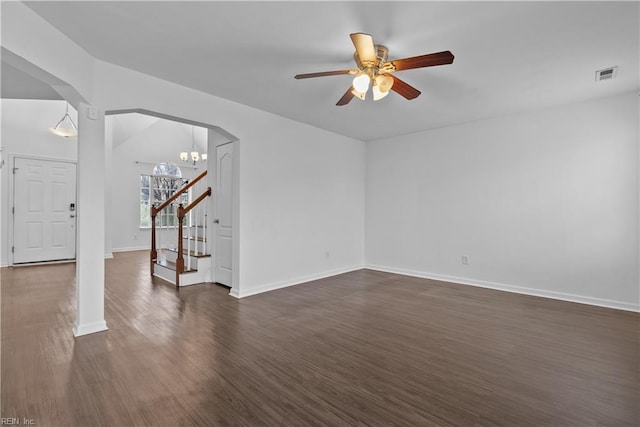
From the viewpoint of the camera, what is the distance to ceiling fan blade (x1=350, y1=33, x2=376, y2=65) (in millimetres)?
2041

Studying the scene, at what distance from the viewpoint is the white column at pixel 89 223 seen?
275 centimetres

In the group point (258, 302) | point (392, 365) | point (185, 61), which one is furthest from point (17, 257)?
point (392, 365)

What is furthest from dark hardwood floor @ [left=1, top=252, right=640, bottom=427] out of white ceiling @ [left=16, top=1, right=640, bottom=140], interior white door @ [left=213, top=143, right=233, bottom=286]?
white ceiling @ [left=16, top=1, right=640, bottom=140]

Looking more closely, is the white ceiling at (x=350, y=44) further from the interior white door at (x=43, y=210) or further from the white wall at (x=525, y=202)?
the interior white door at (x=43, y=210)

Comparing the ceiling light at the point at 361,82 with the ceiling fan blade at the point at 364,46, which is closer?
the ceiling fan blade at the point at 364,46

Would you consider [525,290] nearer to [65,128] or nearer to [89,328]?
[89,328]

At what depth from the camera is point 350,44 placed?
2520 millimetres

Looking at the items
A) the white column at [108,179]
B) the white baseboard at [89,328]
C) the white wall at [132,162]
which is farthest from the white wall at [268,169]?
the white wall at [132,162]

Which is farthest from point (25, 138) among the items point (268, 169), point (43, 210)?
point (268, 169)

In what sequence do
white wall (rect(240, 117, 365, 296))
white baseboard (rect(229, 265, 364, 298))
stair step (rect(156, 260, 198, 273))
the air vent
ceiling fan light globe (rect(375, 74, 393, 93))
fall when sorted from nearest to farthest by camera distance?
ceiling fan light globe (rect(375, 74, 393, 93)), the air vent, white baseboard (rect(229, 265, 364, 298)), white wall (rect(240, 117, 365, 296)), stair step (rect(156, 260, 198, 273))

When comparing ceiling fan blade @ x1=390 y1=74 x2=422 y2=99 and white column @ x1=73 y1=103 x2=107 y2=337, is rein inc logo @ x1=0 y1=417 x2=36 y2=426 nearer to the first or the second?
white column @ x1=73 y1=103 x2=107 y2=337

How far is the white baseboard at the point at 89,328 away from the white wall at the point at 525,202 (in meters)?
4.48

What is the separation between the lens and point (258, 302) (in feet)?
12.6

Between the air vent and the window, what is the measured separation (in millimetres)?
9083
